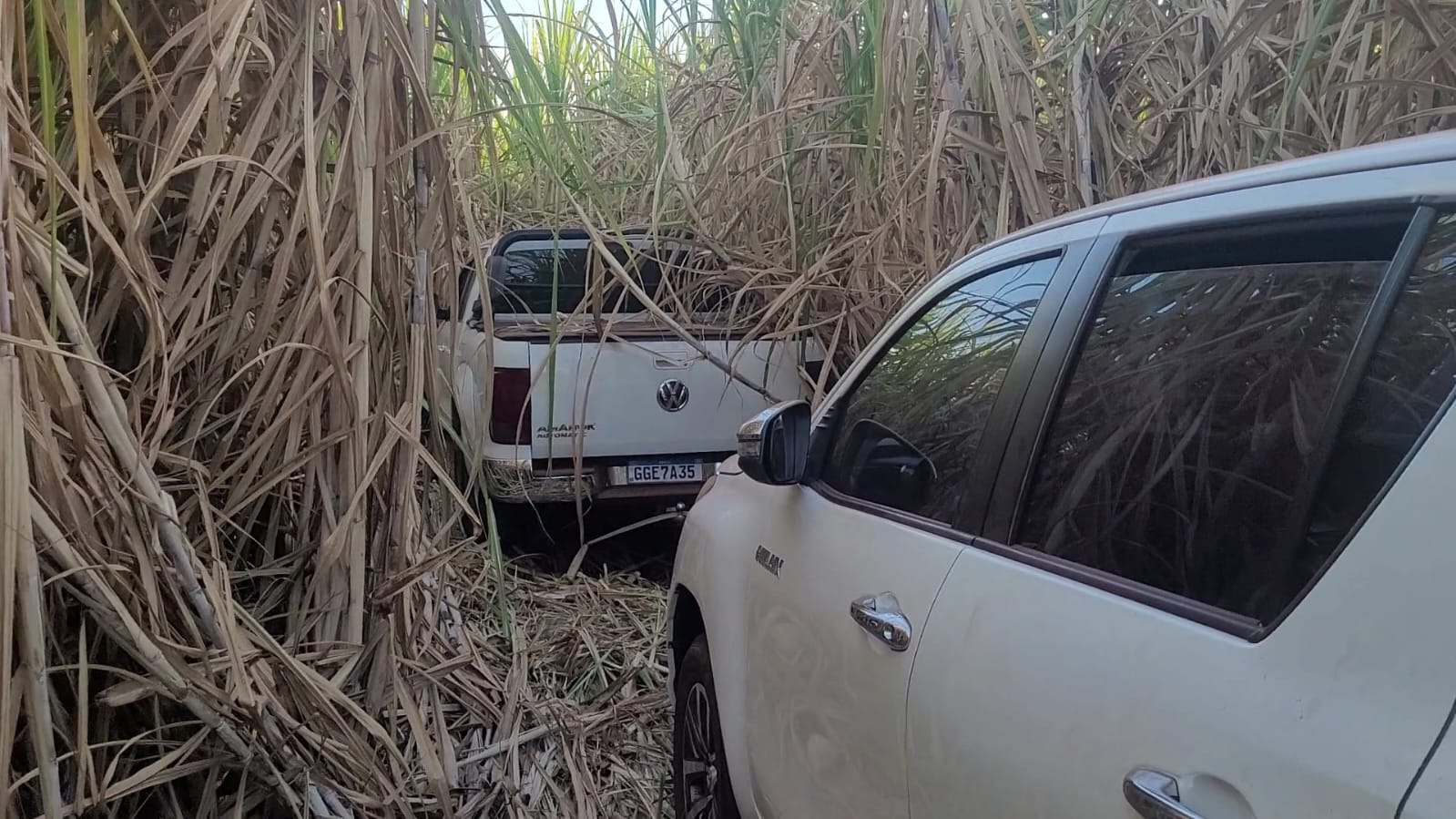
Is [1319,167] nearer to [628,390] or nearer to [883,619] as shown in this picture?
[883,619]

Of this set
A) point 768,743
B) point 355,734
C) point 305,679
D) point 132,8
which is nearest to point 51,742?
point 305,679

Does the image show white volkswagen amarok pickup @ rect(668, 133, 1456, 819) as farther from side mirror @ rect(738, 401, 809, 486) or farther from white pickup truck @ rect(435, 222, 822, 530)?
white pickup truck @ rect(435, 222, 822, 530)

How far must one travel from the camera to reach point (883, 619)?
5.26 ft

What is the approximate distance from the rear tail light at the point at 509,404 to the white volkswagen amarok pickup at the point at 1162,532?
8.48 feet

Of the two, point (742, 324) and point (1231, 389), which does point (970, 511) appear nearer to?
point (1231, 389)

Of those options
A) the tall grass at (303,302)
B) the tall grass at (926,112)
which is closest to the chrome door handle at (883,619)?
the tall grass at (303,302)

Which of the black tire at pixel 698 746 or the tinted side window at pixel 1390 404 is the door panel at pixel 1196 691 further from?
the black tire at pixel 698 746

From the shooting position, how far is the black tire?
245cm

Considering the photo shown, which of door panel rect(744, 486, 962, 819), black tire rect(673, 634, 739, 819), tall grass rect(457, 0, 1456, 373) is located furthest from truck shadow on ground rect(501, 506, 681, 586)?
door panel rect(744, 486, 962, 819)

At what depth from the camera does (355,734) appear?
2.48 meters

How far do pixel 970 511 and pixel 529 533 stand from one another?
12.5ft

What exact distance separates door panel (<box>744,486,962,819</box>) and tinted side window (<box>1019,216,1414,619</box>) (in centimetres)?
26

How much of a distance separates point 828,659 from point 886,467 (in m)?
0.35

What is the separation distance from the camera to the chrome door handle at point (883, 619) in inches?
60.9
